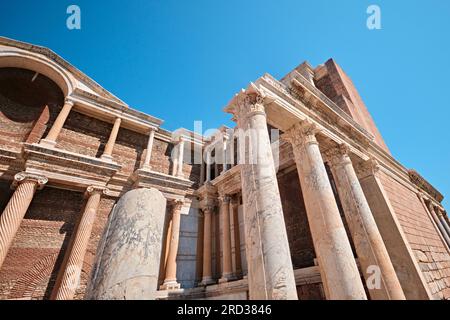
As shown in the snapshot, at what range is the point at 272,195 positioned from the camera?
3.74 metres

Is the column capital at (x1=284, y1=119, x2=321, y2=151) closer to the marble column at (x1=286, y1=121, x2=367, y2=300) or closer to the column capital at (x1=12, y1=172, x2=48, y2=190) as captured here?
the marble column at (x1=286, y1=121, x2=367, y2=300)

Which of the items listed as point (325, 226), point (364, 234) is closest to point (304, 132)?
point (325, 226)

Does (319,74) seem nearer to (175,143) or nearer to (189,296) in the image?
(175,143)

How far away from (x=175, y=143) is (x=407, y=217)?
1137 centimetres

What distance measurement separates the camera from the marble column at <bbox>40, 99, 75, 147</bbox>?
830 centimetres

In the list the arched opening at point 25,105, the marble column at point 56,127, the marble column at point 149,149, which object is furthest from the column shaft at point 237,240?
the arched opening at point 25,105

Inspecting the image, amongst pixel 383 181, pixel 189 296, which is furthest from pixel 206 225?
pixel 383 181

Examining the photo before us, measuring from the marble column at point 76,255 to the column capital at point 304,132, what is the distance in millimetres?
7669

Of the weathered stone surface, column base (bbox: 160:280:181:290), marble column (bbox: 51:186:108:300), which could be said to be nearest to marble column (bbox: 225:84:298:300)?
the weathered stone surface

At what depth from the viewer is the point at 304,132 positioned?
5.88 meters

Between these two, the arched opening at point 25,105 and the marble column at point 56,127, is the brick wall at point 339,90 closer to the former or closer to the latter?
the marble column at point 56,127

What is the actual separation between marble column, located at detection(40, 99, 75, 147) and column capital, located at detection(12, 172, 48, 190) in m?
1.33

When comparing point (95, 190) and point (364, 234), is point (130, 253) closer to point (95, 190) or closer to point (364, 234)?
point (364, 234)
